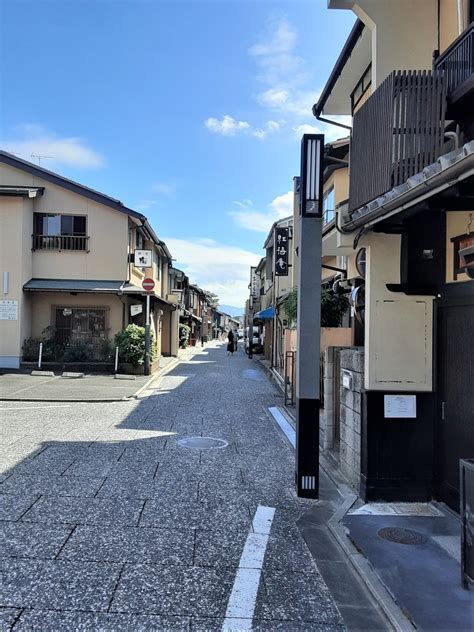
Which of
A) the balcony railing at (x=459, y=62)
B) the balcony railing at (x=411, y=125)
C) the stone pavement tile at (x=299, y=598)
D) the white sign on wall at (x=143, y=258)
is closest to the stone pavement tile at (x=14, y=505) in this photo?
the stone pavement tile at (x=299, y=598)

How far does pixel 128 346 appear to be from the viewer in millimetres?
→ 16953

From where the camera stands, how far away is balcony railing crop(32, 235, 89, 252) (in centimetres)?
1811

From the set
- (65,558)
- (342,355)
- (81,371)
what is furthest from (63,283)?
(65,558)

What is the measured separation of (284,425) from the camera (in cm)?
958

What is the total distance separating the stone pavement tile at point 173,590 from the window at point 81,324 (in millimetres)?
15428

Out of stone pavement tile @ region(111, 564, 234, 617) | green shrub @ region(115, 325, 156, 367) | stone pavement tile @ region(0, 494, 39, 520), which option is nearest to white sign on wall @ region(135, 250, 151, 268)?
green shrub @ region(115, 325, 156, 367)

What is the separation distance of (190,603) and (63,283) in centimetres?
1624

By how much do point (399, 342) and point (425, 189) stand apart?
84.6 inches

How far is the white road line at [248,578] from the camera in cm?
304

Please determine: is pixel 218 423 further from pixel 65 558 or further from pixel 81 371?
pixel 81 371

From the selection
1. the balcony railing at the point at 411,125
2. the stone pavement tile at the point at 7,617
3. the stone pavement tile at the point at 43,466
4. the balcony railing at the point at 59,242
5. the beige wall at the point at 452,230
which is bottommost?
the stone pavement tile at the point at 43,466

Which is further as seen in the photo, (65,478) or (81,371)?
(81,371)

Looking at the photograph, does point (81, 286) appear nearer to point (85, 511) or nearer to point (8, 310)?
point (8, 310)

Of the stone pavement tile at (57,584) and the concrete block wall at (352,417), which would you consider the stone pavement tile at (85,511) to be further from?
the concrete block wall at (352,417)
